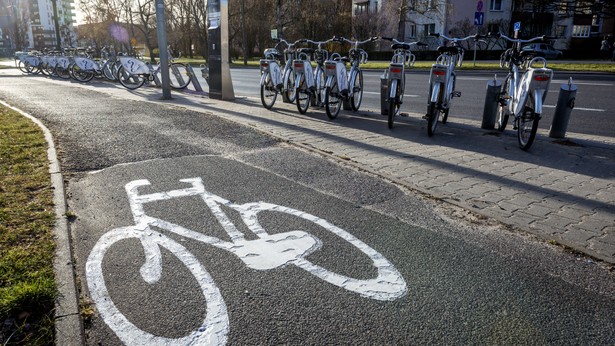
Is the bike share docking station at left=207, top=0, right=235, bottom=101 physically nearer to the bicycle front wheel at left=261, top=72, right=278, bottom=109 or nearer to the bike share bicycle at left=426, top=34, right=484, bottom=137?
the bicycle front wheel at left=261, top=72, right=278, bottom=109

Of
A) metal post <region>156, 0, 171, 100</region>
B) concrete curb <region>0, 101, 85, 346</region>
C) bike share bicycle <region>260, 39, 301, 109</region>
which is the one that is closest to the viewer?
concrete curb <region>0, 101, 85, 346</region>

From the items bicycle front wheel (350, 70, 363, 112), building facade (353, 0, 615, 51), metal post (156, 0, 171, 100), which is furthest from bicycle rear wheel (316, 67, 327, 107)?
building facade (353, 0, 615, 51)

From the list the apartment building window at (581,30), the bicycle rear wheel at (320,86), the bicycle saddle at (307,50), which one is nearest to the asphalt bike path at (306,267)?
the bicycle rear wheel at (320,86)

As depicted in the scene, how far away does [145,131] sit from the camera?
25.3 ft

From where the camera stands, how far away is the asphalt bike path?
2496mm

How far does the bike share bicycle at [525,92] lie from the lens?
20.2ft

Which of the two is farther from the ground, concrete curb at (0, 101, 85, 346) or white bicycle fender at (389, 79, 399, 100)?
white bicycle fender at (389, 79, 399, 100)

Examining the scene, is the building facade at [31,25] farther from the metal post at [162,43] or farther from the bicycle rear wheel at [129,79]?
the metal post at [162,43]

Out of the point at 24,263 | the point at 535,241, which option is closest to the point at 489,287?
the point at 535,241

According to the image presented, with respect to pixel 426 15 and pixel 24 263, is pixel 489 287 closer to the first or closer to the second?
pixel 24 263

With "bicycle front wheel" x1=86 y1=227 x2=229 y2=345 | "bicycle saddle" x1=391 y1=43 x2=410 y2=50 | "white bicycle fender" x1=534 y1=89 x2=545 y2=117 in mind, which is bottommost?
"bicycle front wheel" x1=86 y1=227 x2=229 y2=345

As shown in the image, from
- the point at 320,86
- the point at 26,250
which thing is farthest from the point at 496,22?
the point at 26,250

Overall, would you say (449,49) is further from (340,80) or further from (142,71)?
(142,71)

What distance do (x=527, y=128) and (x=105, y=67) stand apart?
1727cm
